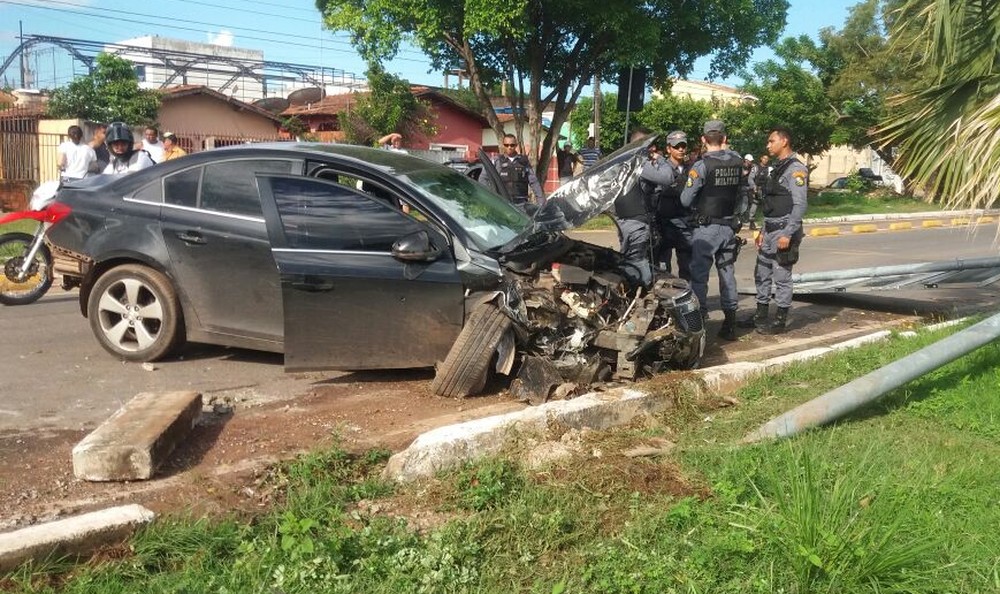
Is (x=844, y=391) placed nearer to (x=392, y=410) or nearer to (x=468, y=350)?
(x=468, y=350)

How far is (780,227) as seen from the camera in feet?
24.9

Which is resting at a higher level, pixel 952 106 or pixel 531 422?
pixel 952 106

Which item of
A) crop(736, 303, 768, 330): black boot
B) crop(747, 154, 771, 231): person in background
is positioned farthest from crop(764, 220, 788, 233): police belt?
crop(736, 303, 768, 330): black boot

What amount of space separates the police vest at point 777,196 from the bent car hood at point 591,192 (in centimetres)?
187

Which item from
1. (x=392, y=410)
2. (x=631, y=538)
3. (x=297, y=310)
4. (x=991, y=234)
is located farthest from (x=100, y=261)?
(x=991, y=234)

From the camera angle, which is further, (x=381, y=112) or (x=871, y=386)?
(x=381, y=112)

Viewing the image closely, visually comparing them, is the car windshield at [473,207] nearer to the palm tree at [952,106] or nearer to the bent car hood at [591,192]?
the bent car hood at [591,192]

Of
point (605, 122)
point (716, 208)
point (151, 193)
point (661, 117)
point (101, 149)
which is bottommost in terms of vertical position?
point (716, 208)

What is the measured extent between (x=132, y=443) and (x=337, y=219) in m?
2.05

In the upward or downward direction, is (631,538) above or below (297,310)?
below

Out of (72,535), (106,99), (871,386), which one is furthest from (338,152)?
(106,99)

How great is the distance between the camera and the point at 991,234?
1945 cm

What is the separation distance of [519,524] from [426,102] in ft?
91.8

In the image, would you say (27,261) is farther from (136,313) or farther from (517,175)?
(517,175)
